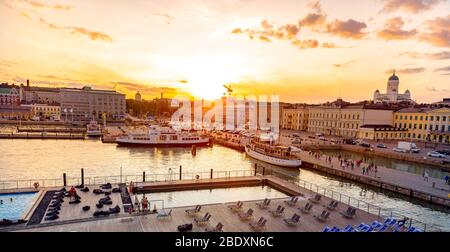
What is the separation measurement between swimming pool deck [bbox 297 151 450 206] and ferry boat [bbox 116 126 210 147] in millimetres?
31452

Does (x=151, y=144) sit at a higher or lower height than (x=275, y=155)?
lower

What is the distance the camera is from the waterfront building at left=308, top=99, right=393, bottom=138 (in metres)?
73.3

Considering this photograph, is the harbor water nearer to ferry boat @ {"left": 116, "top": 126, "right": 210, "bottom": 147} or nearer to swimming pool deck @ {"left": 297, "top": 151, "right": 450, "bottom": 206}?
swimming pool deck @ {"left": 297, "top": 151, "right": 450, "bottom": 206}

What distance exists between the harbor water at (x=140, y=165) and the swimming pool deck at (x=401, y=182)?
Result: 2.89 ft

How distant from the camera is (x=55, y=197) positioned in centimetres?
2123

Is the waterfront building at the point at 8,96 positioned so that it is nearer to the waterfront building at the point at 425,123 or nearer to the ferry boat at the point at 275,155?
the ferry boat at the point at 275,155

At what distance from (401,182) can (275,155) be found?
1738 cm

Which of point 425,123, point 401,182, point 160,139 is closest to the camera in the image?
point 401,182

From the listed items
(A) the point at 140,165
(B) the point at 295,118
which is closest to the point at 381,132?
(B) the point at 295,118

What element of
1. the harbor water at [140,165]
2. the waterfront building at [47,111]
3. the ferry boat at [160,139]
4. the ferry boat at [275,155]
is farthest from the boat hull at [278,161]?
the waterfront building at [47,111]

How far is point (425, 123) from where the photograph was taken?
6675cm

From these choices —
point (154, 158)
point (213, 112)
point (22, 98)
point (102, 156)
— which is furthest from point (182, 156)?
point (22, 98)

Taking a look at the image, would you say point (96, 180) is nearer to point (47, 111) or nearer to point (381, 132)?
point (381, 132)

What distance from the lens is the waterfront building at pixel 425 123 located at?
6312cm
